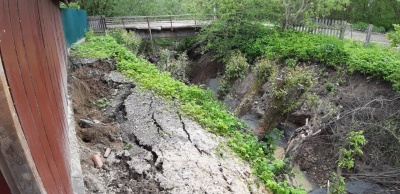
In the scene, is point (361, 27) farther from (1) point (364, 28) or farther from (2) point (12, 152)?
(2) point (12, 152)

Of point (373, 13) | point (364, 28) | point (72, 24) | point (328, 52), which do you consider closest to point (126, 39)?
point (72, 24)

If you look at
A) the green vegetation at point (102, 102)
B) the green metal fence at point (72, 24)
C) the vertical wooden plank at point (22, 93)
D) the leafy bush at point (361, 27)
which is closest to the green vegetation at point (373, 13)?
the leafy bush at point (361, 27)

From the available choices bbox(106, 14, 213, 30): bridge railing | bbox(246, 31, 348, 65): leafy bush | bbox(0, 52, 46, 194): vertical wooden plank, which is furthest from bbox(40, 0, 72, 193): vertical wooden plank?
bbox(106, 14, 213, 30): bridge railing

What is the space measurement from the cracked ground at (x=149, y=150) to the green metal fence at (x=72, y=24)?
442cm

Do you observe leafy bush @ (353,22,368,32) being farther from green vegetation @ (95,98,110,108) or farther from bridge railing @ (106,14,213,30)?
green vegetation @ (95,98,110,108)

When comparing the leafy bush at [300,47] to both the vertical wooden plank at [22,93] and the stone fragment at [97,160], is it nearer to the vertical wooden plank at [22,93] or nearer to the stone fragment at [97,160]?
the stone fragment at [97,160]

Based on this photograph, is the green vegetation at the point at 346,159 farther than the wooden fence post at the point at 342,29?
No

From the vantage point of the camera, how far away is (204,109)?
25.4ft

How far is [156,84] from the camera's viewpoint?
877 cm

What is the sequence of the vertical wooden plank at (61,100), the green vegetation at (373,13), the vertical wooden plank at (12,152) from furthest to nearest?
the green vegetation at (373,13)
the vertical wooden plank at (61,100)
the vertical wooden plank at (12,152)

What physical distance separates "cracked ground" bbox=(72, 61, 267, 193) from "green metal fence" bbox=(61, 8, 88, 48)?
4.42 metres

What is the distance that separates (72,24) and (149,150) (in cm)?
931

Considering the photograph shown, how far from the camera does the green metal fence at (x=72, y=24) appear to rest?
37.4ft

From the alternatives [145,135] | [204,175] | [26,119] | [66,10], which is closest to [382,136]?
[204,175]
